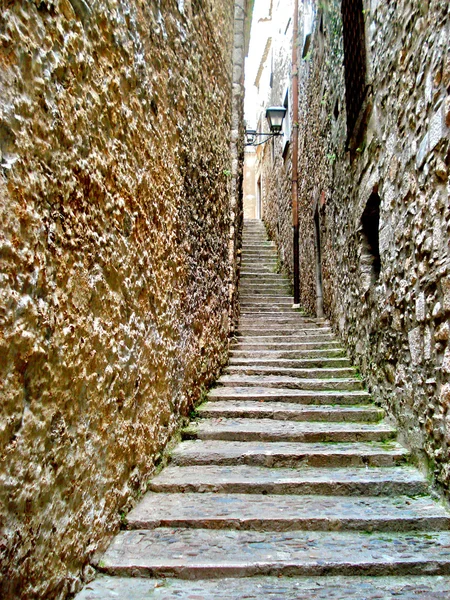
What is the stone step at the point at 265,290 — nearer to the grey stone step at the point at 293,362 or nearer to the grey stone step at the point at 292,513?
the grey stone step at the point at 293,362

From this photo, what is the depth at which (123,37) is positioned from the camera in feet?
8.64

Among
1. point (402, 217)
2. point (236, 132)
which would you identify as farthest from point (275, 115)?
point (402, 217)

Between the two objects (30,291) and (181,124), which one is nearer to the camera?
(30,291)

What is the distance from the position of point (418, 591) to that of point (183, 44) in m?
3.88

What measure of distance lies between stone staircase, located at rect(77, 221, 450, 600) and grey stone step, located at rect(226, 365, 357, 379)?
0.11ft

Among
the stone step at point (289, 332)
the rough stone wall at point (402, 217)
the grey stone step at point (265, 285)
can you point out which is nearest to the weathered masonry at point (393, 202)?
the rough stone wall at point (402, 217)

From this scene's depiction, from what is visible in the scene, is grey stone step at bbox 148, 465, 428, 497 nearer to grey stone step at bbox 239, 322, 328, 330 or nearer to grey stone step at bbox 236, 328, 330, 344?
grey stone step at bbox 236, 328, 330, 344

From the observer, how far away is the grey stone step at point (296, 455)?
11.2ft

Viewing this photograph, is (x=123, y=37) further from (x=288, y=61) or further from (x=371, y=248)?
(x=288, y=61)

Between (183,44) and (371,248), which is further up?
(183,44)

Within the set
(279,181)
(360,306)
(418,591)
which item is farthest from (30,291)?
(279,181)

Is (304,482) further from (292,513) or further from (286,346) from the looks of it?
(286,346)

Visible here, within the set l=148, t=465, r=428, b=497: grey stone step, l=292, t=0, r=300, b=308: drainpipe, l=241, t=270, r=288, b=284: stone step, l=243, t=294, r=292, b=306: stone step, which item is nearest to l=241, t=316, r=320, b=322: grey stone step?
l=243, t=294, r=292, b=306: stone step

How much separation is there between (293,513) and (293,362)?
2.93 meters
